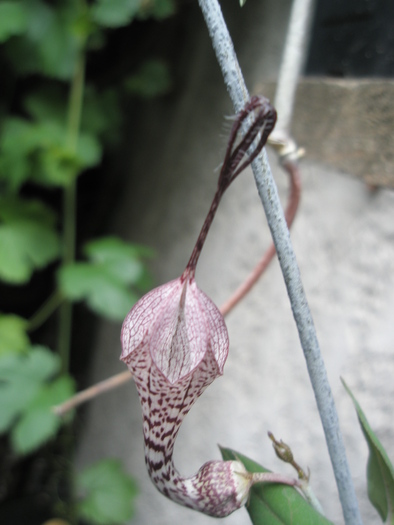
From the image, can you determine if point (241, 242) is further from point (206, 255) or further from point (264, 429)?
point (264, 429)

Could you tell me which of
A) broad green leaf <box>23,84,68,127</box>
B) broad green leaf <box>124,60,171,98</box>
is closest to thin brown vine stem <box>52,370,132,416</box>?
broad green leaf <box>23,84,68,127</box>

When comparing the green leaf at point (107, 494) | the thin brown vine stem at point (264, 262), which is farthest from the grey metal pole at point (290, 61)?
the green leaf at point (107, 494)

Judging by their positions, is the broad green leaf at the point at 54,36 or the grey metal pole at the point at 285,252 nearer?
the grey metal pole at the point at 285,252

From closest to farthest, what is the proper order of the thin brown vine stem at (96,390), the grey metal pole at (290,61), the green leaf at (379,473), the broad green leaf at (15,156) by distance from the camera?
1. the green leaf at (379,473)
2. the grey metal pole at (290,61)
3. the thin brown vine stem at (96,390)
4. the broad green leaf at (15,156)

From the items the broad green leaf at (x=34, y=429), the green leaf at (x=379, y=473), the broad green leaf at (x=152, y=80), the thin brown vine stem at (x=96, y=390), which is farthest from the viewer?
the broad green leaf at (x=152, y=80)

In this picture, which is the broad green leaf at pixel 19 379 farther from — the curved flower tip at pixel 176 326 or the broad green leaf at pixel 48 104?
the curved flower tip at pixel 176 326

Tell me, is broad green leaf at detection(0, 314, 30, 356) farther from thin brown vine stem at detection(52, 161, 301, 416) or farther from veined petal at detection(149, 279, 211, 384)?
veined petal at detection(149, 279, 211, 384)
